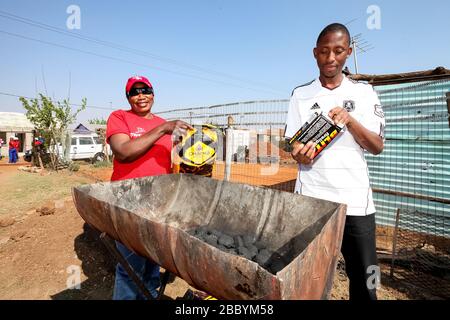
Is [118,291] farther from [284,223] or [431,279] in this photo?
[431,279]

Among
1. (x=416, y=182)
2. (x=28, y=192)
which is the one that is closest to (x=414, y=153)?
(x=416, y=182)

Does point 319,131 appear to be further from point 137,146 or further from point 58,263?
point 58,263

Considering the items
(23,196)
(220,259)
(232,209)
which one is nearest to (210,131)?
(232,209)

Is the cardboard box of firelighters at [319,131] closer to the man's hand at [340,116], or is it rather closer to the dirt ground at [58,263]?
the man's hand at [340,116]

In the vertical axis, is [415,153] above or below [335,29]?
below

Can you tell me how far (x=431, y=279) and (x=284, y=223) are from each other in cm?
278

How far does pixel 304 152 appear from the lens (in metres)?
1.85

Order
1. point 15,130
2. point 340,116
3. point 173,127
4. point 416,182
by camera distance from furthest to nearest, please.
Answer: point 15,130 < point 416,182 < point 173,127 < point 340,116

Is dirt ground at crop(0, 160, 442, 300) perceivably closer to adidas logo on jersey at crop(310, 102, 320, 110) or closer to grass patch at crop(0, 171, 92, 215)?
grass patch at crop(0, 171, 92, 215)

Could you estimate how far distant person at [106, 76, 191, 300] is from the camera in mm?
2326

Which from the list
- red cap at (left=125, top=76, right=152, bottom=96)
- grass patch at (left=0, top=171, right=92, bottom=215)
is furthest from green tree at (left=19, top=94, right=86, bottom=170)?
red cap at (left=125, top=76, right=152, bottom=96)

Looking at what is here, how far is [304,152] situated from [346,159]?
293 millimetres

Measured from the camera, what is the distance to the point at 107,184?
258 cm

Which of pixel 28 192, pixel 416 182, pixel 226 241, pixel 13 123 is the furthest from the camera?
pixel 13 123
